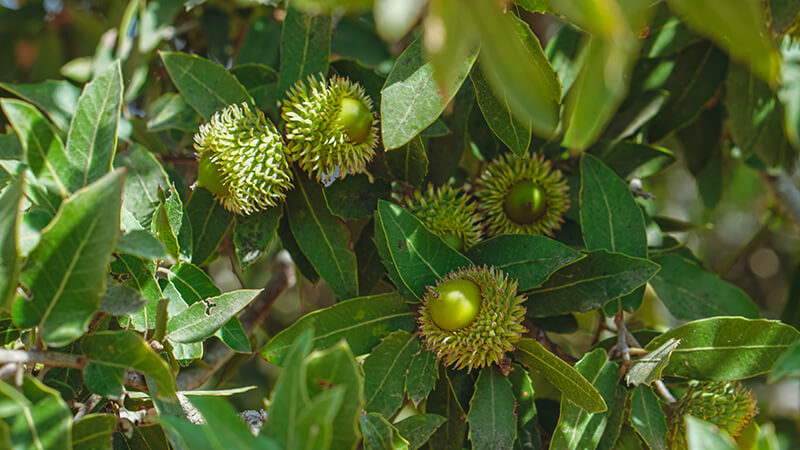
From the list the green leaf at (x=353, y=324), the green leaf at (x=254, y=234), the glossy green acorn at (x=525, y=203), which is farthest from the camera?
the glossy green acorn at (x=525, y=203)

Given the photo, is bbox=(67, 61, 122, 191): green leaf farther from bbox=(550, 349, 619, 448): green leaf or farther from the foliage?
bbox=(550, 349, 619, 448): green leaf

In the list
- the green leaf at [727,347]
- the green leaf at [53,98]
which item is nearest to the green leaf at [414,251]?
the green leaf at [727,347]

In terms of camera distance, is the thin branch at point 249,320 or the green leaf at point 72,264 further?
the thin branch at point 249,320

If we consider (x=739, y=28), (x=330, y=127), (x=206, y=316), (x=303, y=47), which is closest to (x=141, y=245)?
(x=206, y=316)

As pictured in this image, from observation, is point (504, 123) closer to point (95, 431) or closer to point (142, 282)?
point (142, 282)

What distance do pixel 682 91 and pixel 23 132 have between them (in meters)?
1.65

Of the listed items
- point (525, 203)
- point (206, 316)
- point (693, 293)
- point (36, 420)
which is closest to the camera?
point (36, 420)

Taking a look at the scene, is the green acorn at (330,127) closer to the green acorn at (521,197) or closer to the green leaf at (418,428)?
the green acorn at (521,197)

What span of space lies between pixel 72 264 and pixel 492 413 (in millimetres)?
746

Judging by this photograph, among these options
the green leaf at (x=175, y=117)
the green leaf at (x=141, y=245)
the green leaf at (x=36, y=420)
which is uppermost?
the green leaf at (x=175, y=117)

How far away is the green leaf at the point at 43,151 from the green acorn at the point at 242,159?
26 cm

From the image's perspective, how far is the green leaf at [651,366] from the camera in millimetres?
1061

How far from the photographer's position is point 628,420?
1166 millimetres

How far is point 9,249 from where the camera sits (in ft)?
2.63
